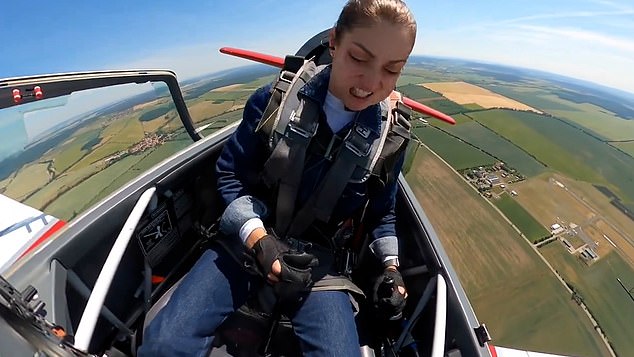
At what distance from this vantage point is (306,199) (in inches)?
50.6

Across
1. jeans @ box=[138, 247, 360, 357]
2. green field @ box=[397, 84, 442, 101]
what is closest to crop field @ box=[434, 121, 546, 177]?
green field @ box=[397, 84, 442, 101]

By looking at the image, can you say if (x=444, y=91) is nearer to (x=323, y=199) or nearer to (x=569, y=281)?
Answer: (x=569, y=281)

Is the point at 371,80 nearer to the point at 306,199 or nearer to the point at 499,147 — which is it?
the point at 306,199

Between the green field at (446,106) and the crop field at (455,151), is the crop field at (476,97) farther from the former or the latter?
the crop field at (455,151)

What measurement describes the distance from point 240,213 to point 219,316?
0.34 m

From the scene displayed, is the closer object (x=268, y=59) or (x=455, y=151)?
(x=268, y=59)

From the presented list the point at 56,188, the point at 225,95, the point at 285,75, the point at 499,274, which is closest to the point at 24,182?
the point at 56,188

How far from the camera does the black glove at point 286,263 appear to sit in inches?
43.2

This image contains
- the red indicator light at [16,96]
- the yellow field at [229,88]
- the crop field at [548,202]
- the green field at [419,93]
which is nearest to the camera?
the red indicator light at [16,96]

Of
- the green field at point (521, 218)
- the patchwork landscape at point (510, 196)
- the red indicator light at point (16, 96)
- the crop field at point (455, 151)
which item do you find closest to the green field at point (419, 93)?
the patchwork landscape at point (510, 196)

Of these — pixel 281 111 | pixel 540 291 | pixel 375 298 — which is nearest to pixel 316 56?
Answer: pixel 281 111

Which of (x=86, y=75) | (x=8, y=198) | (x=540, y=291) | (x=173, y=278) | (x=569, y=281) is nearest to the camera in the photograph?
(x=173, y=278)

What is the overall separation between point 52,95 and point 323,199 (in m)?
1.49

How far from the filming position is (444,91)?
39594mm
